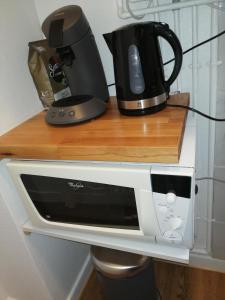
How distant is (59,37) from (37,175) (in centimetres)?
41

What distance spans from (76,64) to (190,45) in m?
0.40

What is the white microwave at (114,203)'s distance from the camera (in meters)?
0.54

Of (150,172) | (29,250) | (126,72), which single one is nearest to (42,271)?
(29,250)

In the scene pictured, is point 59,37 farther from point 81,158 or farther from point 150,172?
point 150,172

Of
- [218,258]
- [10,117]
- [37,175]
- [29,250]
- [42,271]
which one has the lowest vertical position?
[218,258]

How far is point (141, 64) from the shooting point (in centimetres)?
63

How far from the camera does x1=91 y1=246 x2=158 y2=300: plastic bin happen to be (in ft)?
3.04

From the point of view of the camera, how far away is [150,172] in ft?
1.75

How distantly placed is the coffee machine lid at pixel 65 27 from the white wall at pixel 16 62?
0.51ft

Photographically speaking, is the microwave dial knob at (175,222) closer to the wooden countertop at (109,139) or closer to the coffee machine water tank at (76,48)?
the wooden countertop at (109,139)

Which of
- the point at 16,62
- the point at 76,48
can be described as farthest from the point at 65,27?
the point at 16,62

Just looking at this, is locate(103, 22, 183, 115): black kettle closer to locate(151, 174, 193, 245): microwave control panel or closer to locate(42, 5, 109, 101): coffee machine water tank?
locate(42, 5, 109, 101): coffee machine water tank

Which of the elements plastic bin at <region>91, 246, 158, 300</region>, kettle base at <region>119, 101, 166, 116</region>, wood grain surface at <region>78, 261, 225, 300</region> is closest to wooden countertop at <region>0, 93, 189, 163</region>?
kettle base at <region>119, 101, 166, 116</region>

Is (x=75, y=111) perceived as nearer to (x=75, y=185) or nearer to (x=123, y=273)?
(x=75, y=185)
